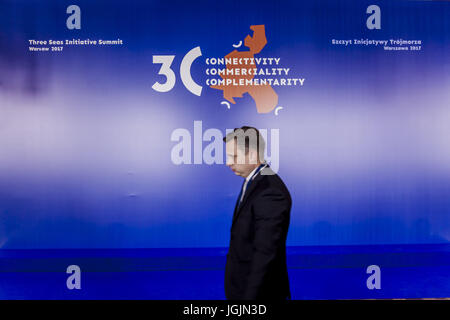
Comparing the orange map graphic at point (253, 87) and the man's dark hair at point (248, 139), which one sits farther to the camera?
the orange map graphic at point (253, 87)

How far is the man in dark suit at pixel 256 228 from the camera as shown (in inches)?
63.2

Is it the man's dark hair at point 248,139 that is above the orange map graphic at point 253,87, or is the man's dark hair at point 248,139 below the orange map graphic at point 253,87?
below

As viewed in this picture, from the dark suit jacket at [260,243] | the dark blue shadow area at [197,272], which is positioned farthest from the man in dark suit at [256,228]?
the dark blue shadow area at [197,272]

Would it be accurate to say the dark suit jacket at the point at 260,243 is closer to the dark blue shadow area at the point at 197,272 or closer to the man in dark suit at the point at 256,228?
the man in dark suit at the point at 256,228

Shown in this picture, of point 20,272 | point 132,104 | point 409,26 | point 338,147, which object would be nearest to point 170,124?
point 132,104

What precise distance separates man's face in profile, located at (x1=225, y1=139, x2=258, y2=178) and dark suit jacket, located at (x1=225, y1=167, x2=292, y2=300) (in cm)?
11

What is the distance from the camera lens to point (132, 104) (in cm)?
329

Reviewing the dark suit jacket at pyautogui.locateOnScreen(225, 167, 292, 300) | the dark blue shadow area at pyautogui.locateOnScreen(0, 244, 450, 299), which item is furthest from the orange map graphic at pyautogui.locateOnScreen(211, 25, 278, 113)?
the dark suit jacket at pyautogui.locateOnScreen(225, 167, 292, 300)

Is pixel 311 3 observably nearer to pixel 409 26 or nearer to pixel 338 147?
pixel 409 26

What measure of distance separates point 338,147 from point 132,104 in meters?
2.03

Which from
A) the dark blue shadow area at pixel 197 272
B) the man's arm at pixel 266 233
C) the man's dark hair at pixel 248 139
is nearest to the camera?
the man's arm at pixel 266 233

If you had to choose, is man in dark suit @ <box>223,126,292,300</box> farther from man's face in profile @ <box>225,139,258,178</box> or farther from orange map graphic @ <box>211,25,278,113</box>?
orange map graphic @ <box>211,25,278,113</box>

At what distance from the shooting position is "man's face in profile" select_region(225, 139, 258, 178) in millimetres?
1823

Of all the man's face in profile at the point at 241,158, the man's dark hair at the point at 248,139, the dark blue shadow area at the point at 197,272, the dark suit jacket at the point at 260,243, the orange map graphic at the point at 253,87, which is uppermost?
the orange map graphic at the point at 253,87
